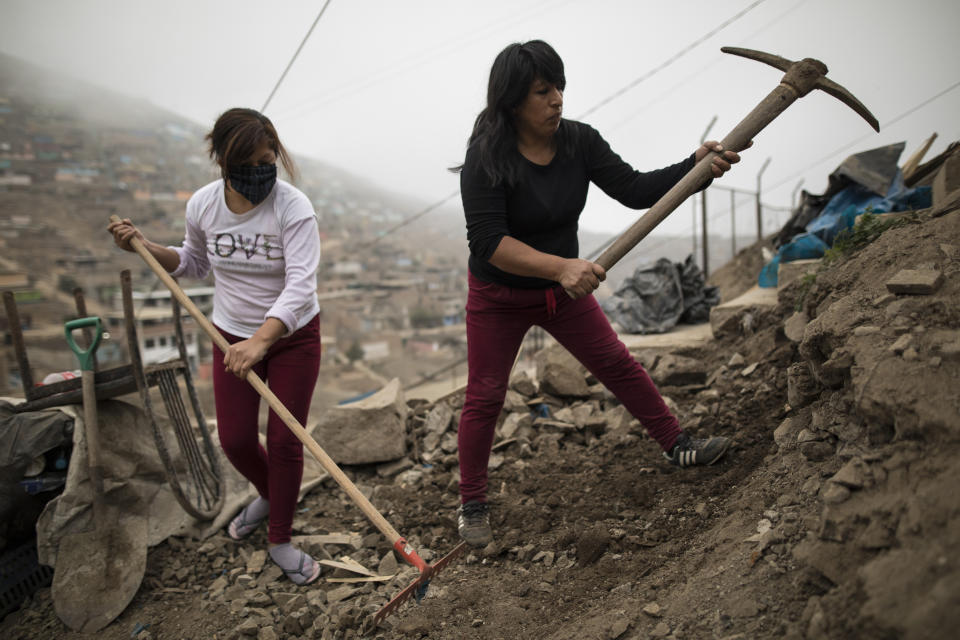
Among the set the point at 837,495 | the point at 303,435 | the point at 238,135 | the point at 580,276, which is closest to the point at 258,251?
the point at 238,135

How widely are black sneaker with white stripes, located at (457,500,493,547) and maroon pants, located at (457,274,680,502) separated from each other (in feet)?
0.15

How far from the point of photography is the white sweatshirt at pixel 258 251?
228 centimetres

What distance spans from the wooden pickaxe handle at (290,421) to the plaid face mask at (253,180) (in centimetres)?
52

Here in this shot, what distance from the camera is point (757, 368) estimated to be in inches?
130

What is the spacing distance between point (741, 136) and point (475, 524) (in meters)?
1.90

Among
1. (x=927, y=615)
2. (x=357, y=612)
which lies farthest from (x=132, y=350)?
(x=927, y=615)

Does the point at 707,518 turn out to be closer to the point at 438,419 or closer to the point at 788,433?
the point at 788,433

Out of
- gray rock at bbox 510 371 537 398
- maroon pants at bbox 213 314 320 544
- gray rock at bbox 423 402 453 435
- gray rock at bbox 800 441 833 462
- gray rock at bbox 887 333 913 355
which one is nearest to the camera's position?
gray rock at bbox 887 333 913 355

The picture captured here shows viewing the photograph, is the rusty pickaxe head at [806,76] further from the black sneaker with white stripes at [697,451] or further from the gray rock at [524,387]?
the gray rock at [524,387]

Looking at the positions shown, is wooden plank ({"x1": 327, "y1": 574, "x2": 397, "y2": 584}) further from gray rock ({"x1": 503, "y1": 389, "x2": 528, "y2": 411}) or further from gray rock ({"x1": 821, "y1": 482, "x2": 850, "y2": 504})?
gray rock ({"x1": 821, "y1": 482, "x2": 850, "y2": 504})

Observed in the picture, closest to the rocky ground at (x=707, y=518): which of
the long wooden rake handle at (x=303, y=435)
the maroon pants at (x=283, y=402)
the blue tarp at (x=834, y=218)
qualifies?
the long wooden rake handle at (x=303, y=435)

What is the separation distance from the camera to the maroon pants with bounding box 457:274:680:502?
2275mm

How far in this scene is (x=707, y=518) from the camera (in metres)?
2.09

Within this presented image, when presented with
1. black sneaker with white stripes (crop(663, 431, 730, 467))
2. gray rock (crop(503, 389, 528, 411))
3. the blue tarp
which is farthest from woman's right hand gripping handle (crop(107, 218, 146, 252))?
the blue tarp
